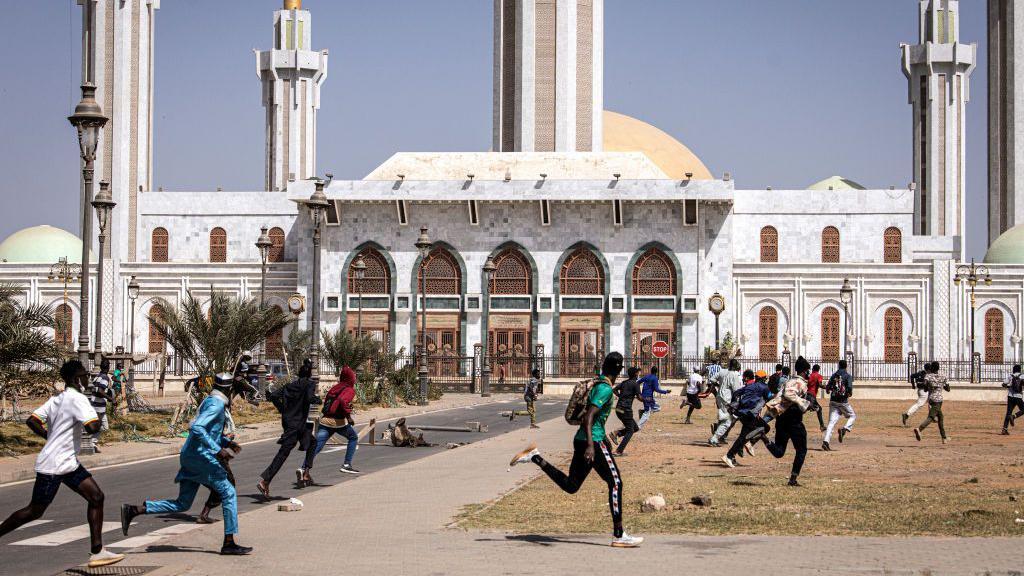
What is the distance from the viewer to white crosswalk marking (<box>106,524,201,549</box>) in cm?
1104

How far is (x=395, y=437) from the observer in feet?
73.3

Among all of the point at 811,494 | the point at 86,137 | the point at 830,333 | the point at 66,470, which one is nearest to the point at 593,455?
the point at 66,470

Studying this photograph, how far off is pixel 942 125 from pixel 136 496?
6563 centimetres

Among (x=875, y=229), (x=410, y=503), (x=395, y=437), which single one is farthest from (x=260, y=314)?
(x=875, y=229)

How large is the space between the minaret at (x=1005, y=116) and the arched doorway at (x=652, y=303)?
83.3 feet

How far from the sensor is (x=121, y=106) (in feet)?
207

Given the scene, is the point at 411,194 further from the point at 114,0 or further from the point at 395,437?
the point at 395,437

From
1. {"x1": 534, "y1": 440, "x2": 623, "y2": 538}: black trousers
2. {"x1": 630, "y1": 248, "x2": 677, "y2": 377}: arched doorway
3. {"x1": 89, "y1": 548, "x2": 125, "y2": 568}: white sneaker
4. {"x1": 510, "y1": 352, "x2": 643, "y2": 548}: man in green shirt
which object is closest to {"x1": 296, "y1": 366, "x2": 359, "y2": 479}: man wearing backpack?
{"x1": 510, "y1": 352, "x2": 643, "y2": 548}: man in green shirt

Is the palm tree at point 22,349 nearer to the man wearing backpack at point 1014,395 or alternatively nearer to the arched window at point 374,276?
the man wearing backpack at point 1014,395

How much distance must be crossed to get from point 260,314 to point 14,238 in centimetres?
4316

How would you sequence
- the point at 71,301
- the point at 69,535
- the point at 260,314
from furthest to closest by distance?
the point at 71,301
the point at 260,314
the point at 69,535

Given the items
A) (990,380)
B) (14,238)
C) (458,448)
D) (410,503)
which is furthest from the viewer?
(14,238)

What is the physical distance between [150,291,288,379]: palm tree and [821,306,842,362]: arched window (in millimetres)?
32548

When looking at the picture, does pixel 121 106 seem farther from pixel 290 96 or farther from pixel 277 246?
pixel 290 96
